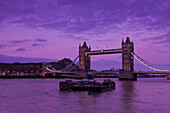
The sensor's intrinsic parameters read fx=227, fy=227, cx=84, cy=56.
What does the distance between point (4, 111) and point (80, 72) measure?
116 meters

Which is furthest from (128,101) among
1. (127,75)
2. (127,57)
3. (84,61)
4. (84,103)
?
(84,61)

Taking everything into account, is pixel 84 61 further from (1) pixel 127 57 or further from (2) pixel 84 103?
(2) pixel 84 103

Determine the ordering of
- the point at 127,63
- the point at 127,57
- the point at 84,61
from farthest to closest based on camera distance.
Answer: the point at 84,61
the point at 127,57
the point at 127,63

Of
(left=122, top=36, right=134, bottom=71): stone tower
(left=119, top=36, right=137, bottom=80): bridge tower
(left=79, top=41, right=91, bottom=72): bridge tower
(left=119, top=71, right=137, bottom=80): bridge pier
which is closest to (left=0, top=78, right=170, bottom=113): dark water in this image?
(left=119, top=71, right=137, bottom=80): bridge pier

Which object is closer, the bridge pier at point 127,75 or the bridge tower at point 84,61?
the bridge pier at point 127,75

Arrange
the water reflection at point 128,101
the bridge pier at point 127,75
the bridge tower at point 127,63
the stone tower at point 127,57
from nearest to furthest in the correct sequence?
the water reflection at point 128,101 < the bridge pier at point 127,75 < the bridge tower at point 127,63 < the stone tower at point 127,57

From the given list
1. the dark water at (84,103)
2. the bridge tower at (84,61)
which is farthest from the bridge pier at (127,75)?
the dark water at (84,103)

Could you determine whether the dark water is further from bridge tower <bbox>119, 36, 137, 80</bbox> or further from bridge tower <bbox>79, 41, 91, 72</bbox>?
bridge tower <bbox>79, 41, 91, 72</bbox>

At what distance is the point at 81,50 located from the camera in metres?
153

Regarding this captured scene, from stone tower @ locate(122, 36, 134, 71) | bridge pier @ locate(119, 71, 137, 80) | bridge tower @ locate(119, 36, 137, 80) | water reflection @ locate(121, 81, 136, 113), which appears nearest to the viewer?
water reflection @ locate(121, 81, 136, 113)

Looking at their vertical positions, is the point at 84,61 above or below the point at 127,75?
above

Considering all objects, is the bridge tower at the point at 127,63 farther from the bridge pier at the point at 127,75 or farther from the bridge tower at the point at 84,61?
the bridge tower at the point at 84,61

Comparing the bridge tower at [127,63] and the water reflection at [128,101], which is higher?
the bridge tower at [127,63]

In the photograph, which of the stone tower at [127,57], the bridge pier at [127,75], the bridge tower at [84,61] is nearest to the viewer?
the bridge pier at [127,75]
